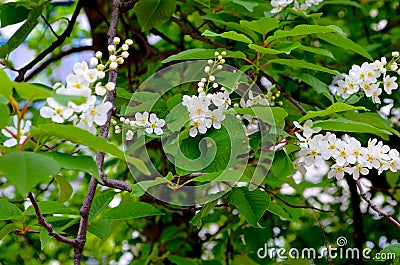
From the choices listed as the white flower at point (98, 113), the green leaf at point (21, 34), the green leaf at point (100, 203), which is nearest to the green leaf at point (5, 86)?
the white flower at point (98, 113)

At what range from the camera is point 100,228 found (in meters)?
0.95

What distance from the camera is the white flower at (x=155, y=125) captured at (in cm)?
92

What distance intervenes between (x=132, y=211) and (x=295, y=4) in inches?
22.9

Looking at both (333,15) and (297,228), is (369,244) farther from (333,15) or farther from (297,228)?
(333,15)

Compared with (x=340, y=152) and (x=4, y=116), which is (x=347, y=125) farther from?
(x=4, y=116)

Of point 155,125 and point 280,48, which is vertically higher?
point 280,48

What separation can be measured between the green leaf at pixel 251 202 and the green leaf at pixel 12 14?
0.66 m

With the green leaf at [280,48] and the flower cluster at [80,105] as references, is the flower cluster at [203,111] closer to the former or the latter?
the green leaf at [280,48]

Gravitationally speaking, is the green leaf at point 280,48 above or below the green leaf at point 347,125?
above

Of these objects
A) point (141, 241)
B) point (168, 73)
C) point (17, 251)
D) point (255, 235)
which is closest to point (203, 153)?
point (168, 73)

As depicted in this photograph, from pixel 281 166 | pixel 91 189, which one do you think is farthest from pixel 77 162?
pixel 281 166

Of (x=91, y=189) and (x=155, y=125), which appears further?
(x=155, y=125)

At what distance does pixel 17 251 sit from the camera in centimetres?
192

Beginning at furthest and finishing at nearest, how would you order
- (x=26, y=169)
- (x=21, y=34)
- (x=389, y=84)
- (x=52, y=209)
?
1. (x=21, y=34)
2. (x=389, y=84)
3. (x=52, y=209)
4. (x=26, y=169)
